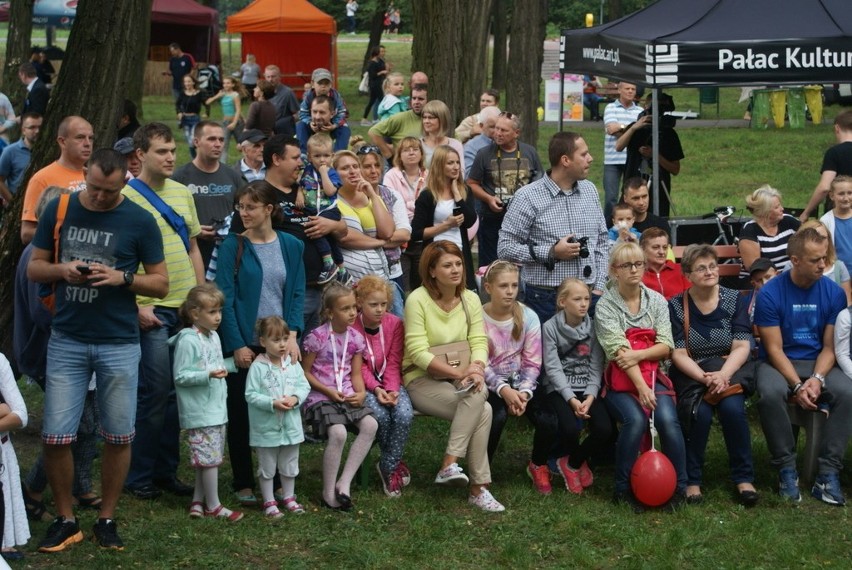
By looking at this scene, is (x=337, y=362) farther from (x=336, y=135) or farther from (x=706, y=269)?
(x=336, y=135)

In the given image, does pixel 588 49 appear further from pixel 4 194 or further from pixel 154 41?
pixel 154 41

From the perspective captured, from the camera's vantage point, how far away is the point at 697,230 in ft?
34.6

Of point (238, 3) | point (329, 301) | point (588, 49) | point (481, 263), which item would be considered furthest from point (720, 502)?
point (238, 3)

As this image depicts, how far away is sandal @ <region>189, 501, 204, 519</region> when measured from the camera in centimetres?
661

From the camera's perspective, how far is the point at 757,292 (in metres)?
7.75

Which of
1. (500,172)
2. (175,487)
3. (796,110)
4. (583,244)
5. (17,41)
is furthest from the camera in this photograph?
(796,110)

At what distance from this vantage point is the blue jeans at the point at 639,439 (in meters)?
7.09

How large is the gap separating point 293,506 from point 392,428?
74 centimetres

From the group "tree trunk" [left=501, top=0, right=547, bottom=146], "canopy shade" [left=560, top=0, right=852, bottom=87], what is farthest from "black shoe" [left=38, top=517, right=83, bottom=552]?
"tree trunk" [left=501, top=0, right=547, bottom=146]

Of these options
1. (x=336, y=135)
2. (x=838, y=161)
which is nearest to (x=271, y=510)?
(x=838, y=161)

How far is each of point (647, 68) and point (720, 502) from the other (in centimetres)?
422

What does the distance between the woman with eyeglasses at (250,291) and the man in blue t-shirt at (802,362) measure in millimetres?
2798

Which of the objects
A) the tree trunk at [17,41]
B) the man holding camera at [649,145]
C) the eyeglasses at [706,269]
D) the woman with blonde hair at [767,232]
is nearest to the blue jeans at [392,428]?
the eyeglasses at [706,269]

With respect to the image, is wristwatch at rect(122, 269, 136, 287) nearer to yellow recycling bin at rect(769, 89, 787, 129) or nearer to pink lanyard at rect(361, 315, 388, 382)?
pink lanyard at rect(361, 315, 388, 382)
